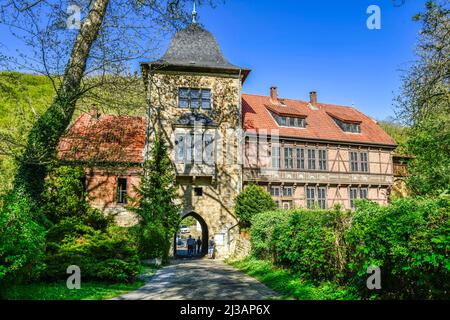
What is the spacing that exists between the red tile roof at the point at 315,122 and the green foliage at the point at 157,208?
744 cm

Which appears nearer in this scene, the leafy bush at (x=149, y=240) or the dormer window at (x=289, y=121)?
the leafy bush at (x=149, y=240)

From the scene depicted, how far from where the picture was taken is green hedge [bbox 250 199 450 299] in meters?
5.43

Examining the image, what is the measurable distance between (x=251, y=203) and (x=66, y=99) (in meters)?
14.0

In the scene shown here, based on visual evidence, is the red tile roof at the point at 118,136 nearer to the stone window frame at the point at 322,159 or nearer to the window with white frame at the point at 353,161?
the stone window frame at the point at 322,159

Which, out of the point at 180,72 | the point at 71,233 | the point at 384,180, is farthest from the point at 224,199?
the point at 384,180

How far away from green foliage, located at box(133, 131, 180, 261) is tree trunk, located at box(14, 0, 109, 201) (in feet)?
29.4

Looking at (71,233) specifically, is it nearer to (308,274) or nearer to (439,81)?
(308,274)

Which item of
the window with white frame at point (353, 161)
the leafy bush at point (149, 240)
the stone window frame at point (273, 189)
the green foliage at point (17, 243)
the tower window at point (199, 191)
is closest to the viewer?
the green foliage at point (17, 243)

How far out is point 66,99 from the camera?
769cm

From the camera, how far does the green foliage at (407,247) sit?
210 inches

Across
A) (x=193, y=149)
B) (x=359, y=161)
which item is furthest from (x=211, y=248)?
(x=359, y=161)

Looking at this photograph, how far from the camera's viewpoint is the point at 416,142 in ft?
81.4

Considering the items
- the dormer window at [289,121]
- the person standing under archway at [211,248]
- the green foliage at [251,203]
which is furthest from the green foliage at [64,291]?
the dormer window at [289,121]
